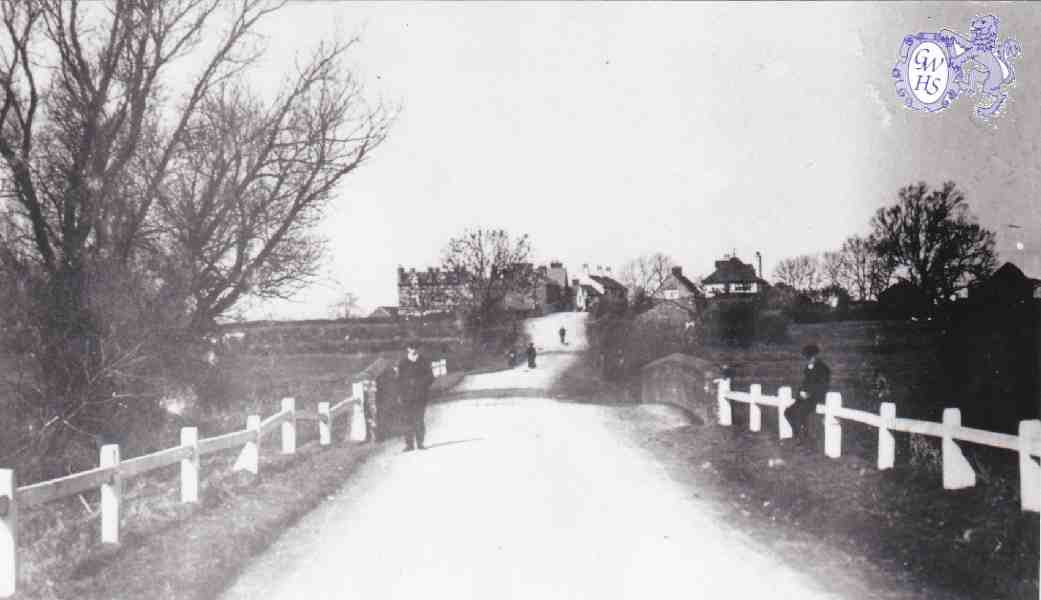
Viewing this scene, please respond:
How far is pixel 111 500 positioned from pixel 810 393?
27.7 feet

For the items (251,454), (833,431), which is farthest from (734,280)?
(251,454)

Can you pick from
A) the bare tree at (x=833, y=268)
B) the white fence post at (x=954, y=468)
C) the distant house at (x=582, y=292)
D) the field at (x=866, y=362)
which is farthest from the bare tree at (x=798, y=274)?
the distant house at (x=582, y=292)

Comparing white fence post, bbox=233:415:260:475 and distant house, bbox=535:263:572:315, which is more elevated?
distant house, bbox=535:263:572:315

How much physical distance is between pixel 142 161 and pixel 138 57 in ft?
5.79

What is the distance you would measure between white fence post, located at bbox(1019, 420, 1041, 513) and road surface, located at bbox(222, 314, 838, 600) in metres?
1.83

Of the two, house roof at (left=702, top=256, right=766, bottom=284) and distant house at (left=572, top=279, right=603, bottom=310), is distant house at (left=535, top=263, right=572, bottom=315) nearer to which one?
distant house at (left=572, top=279, right=603, bottom=310)

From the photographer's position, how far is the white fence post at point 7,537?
557 centimetres

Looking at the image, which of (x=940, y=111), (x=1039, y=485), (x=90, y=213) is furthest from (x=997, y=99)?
(x=90, y=213)

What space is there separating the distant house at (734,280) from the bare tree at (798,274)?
465mm

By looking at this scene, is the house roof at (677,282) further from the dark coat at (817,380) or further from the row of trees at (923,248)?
the dark coat at (817,380)

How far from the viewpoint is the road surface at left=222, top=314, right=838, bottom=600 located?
570 cm

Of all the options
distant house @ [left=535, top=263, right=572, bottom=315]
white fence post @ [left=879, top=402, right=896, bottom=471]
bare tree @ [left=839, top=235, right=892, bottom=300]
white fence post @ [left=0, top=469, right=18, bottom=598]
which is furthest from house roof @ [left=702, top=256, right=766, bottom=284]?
distant house @ [left=535, top=263, right=572, bottom=315]

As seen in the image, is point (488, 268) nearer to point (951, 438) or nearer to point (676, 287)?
point (676, 287)

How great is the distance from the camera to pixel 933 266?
12766 mm
